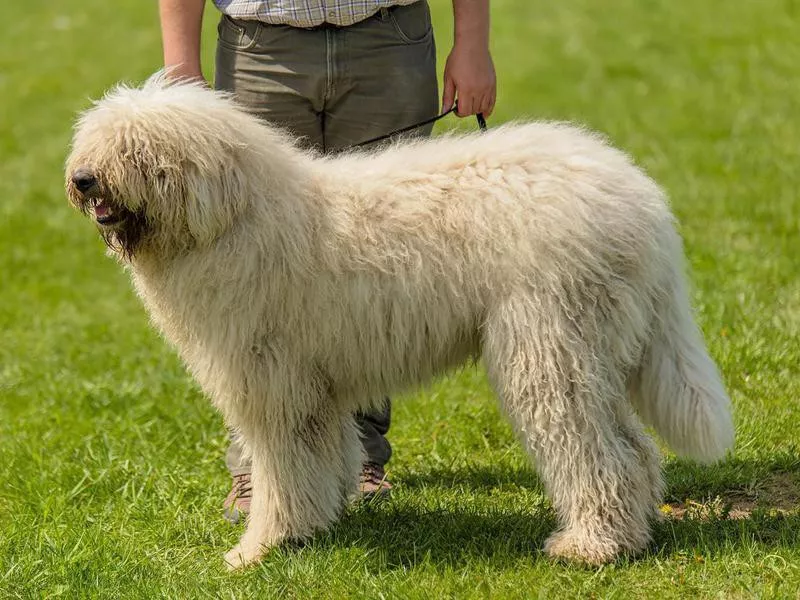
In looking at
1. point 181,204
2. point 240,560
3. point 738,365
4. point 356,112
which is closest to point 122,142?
point 181,204

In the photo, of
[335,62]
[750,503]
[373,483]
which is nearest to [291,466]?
[373,483]

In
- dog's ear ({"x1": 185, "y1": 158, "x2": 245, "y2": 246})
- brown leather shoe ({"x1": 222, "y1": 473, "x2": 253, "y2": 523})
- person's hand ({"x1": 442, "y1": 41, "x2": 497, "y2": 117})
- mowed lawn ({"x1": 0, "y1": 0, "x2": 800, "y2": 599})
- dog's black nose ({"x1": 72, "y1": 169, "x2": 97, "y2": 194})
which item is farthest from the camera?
brown leather shoe ({"x1": 222, "y1": 473, "x2": 253, "y2": 523})

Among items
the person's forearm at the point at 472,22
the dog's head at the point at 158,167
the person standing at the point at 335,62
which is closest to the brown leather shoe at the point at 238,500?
the person standing at the point at 335,62

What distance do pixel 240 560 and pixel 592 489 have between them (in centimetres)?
132

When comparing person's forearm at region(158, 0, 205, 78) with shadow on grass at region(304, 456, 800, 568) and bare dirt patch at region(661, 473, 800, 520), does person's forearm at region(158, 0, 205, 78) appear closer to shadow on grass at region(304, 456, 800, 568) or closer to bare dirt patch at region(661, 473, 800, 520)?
shadow on grass at region(304, 456, 800, 568)

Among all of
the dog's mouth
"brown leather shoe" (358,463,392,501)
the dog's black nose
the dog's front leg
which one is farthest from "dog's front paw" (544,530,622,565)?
the dog's black nose

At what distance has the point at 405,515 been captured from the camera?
454cm

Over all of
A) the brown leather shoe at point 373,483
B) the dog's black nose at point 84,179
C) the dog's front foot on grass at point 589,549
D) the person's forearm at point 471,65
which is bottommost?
the brown leather shoe at point 373,483

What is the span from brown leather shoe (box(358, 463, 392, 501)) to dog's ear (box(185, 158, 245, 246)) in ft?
4.35

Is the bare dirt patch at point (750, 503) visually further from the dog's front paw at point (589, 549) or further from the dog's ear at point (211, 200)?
the dog's ear at point (211, 200)

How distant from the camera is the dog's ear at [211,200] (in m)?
3.81

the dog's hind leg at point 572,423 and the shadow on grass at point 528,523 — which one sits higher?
the dog's hind leg at point 572,423

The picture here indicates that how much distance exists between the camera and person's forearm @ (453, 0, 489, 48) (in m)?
4.48

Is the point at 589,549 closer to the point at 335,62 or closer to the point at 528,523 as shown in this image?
the point at 528,523
